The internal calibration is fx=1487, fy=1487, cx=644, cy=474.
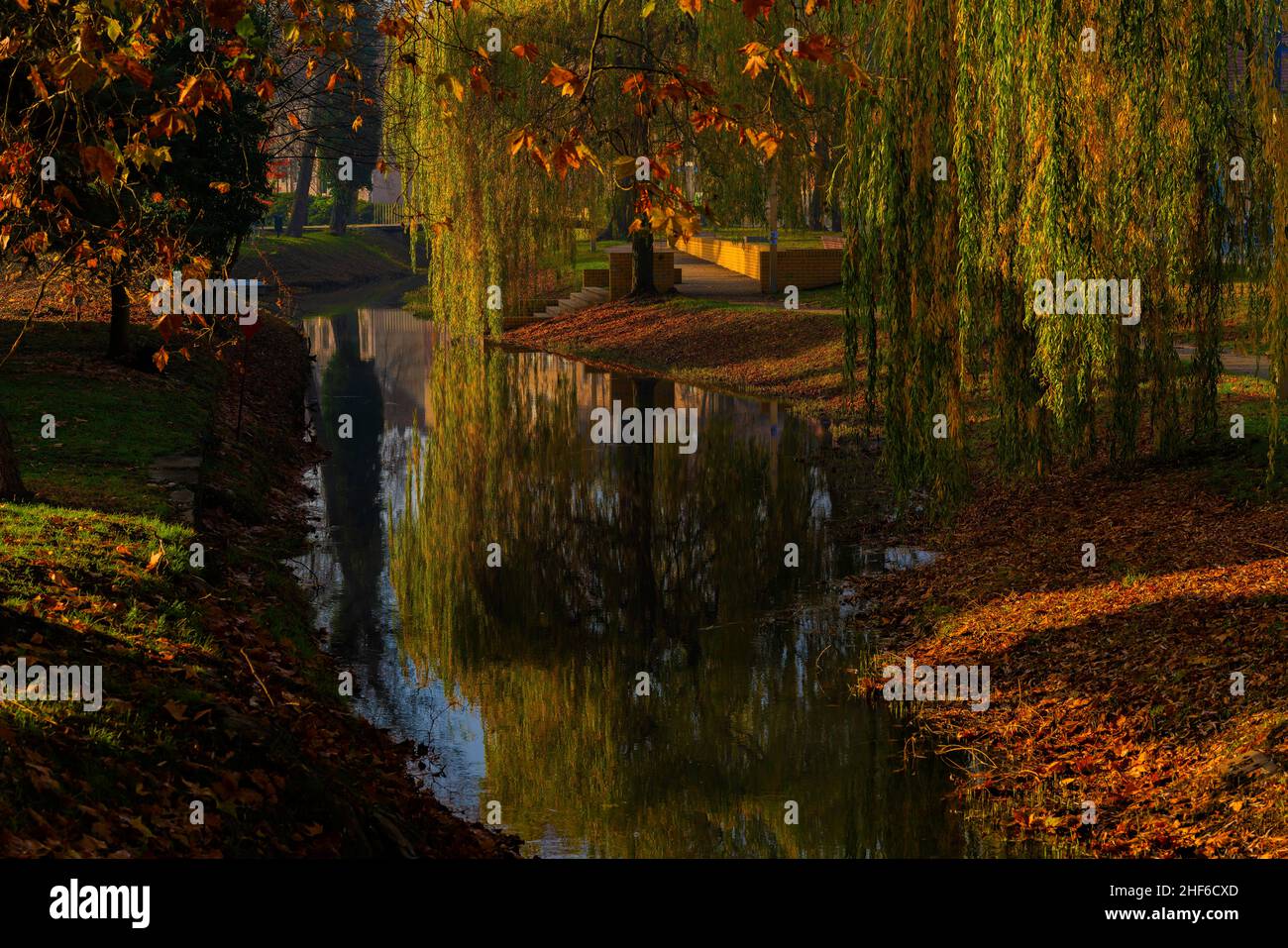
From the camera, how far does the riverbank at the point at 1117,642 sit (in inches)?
361

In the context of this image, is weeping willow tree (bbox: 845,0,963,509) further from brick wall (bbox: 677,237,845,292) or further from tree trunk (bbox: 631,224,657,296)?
tree trunk (bbox: 631,224,657,296)

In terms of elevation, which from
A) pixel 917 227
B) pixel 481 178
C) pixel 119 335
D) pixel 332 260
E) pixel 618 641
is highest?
pixel 481 178

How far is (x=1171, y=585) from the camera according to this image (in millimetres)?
12359

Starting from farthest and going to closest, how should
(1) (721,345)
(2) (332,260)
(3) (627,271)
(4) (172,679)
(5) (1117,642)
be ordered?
1. (2) (332,260)
2. (3) (627,271)
3. (1) (721,345)
4. (5) (1117,642)
5. (4) (172,679)

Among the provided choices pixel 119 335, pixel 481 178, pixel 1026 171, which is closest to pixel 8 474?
pixel 1026 171

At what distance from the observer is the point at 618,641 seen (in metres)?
13.5

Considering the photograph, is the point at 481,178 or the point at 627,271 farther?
the point at 627,271

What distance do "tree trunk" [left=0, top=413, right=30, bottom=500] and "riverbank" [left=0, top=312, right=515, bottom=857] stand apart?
0.81 feet

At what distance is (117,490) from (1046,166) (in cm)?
903

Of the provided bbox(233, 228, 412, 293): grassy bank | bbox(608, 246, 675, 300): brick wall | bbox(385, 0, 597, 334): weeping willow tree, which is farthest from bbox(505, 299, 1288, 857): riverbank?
bbox(233, 228, 412, 293): grassy bank

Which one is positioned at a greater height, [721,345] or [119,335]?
[119,335]

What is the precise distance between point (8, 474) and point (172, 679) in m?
4.90

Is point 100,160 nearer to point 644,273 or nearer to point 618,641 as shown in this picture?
point 618,641

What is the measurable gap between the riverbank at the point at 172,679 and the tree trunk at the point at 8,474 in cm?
25
